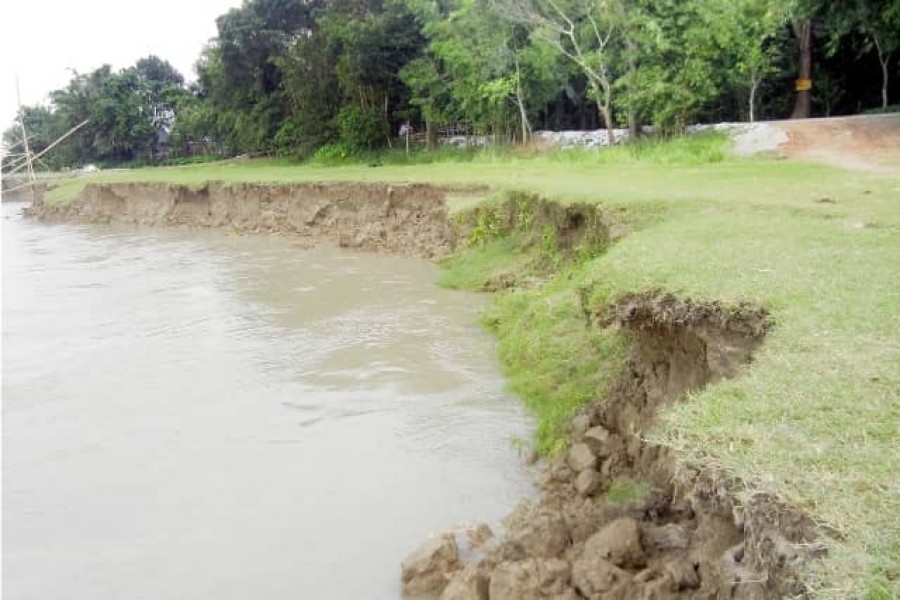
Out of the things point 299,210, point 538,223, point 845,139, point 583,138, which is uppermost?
point 583,138

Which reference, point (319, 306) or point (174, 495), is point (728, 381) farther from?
point (319, 306)

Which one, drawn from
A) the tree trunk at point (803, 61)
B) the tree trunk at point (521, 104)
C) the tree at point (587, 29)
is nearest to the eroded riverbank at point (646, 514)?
the tree at point (587, 29)

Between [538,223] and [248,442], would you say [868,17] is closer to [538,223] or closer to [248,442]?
[538,223]

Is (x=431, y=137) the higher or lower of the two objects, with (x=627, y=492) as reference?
higher

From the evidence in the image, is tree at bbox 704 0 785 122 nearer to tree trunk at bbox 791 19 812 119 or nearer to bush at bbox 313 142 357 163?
tree trunk at bbox 791 19 812 119

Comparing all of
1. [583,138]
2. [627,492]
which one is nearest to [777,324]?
[627,492]

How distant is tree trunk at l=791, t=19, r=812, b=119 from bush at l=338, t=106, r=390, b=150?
1522 centimetres

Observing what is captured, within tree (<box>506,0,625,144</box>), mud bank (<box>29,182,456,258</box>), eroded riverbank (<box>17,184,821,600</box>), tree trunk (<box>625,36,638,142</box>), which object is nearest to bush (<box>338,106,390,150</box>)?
mud bank (<box>29,182,456,258</box>)

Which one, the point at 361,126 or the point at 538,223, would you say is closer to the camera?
the point at 538,223

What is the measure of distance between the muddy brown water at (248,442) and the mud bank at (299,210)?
447 cm

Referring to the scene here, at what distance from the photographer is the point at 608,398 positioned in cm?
679

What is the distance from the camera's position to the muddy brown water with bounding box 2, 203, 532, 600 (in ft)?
17.7

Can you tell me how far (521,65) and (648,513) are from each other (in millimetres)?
22469

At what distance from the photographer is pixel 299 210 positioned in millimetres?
22734
